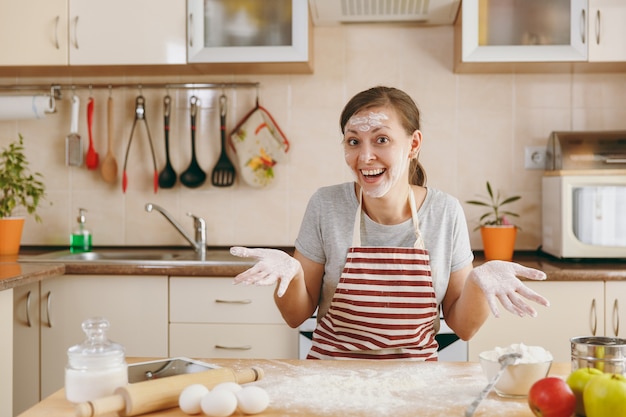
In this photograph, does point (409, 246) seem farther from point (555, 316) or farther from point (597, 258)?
point (597, 258)

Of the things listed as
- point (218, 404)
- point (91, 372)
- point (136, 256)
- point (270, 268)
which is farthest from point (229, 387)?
point (136, 256)

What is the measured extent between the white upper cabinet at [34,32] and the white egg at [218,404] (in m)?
2.13

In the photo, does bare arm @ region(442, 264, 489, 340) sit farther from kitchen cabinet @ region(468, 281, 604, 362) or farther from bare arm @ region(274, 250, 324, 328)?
kitchen cabinet @ region(468, 281, 604, 362)

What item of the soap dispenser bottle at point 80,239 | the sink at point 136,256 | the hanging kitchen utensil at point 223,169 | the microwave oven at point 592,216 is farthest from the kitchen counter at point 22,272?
the microwave oven at point 592,216

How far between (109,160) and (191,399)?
221 centimetres

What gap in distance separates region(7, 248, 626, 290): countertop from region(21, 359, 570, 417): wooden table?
1099mm

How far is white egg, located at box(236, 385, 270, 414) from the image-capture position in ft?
3.64

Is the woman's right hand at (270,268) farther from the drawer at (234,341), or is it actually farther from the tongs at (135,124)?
the tongs at (135,124)

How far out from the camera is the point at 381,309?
173cm

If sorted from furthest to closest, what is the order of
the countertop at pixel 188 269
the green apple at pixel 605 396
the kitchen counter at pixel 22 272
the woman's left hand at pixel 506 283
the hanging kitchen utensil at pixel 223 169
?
the hanging kitchen utensil at pixel 223 169, the countertop at pixel 188 269, the kitchen counter at pixel 22 272, the woman's left hand at pixel 506 283, the green apple at pixel 605 396

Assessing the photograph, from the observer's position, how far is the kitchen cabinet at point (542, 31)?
2713mm

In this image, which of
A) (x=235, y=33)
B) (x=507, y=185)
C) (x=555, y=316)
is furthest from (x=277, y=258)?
(x=507, y=185)

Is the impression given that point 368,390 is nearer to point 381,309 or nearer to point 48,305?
point 381,309

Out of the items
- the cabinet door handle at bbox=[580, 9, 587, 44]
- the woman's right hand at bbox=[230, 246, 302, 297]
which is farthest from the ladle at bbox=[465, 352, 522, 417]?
the cabinet door handle at bbox=[580, 9, 587, 44]
